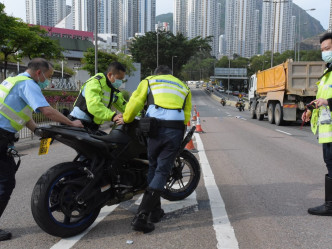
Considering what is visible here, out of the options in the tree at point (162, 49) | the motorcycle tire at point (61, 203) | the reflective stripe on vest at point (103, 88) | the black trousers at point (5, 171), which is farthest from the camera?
the tree at point (162, 49)

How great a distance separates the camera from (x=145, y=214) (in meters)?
3.55

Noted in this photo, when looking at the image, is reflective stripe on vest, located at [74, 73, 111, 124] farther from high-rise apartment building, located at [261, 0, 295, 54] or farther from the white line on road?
high-rise apartment building, located at [261, 0, 295, 54]

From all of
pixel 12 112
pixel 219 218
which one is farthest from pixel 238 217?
pixel 12 112

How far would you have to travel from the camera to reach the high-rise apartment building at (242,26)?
430ft

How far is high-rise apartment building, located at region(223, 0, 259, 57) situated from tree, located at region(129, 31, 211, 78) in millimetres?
64590

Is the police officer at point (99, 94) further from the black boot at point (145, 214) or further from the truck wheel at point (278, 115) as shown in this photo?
the truck wheel at point (278, 115)

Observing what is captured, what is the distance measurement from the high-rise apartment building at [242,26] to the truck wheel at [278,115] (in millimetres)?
113960

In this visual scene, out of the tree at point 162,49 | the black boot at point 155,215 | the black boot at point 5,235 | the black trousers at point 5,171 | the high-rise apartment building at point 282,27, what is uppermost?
the high-rise apartment building at point 282,27

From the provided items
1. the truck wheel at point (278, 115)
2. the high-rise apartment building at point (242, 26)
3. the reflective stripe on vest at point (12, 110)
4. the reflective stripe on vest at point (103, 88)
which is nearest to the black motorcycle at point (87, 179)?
the reflective stripe on vest at point (12, 110)

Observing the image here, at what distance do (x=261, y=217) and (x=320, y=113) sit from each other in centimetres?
141

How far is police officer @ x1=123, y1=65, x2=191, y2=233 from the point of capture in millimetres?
3576

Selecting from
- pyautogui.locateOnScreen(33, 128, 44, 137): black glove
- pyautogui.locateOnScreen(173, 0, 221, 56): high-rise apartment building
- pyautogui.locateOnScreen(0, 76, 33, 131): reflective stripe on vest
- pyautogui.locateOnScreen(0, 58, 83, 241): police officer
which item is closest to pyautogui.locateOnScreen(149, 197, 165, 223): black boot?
pyautogui.locateOnScreen(0, 58, 83, 241): police officer

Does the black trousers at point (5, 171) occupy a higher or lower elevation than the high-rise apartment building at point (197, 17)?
lower

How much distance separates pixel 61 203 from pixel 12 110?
3.40 feet
